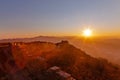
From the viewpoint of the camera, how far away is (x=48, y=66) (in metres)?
21.0

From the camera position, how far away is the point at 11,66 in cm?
2077

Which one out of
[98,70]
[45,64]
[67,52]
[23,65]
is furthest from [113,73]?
[23,65]

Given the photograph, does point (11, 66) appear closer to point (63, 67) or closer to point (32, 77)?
point (32, 77)

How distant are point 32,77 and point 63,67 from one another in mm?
4308

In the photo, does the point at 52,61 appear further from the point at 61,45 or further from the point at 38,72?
the point at 61,45

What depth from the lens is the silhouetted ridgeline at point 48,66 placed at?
59.7 feet

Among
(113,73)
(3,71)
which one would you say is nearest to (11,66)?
(3,71)

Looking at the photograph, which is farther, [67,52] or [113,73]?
[67,52]

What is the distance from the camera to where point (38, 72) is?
1889cm

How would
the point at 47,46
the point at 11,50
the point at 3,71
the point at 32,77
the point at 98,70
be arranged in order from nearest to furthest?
the point at 32,77, the point at 3,71, the point at 11,50, the point at 98,70, the point at 47,46

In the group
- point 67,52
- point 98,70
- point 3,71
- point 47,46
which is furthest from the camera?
point 47,46

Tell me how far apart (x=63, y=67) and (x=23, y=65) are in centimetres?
357

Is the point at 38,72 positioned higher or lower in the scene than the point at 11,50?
lower

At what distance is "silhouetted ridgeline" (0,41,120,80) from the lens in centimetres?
1819
